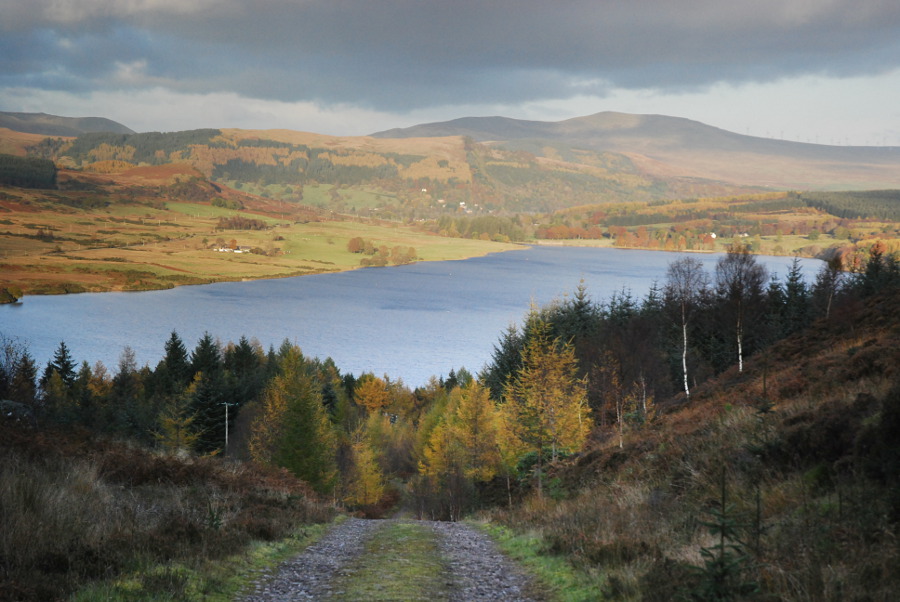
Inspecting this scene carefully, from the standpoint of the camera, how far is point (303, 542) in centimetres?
1047

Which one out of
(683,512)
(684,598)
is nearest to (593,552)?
(683,512)

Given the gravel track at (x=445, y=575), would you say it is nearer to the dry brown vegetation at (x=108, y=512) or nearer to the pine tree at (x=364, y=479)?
the dry brown vegetation at (x=108, y=512)

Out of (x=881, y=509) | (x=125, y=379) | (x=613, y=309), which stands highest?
(x=881, y=509)

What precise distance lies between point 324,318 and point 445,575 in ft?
361

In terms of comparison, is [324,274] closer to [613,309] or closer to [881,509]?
[613,309]

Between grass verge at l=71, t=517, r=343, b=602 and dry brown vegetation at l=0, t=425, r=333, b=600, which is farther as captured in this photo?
dry brown vegetation at l=0, t=425, r=333, b=600

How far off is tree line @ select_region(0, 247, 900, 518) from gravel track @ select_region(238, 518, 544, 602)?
25.9 feet

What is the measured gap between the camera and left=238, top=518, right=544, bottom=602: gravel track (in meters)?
6.95

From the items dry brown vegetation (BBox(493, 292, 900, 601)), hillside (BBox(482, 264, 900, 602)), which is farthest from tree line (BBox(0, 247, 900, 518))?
hillside (BBox(482, 264, 900, 602))

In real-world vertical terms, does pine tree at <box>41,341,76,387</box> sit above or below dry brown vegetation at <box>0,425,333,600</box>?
below

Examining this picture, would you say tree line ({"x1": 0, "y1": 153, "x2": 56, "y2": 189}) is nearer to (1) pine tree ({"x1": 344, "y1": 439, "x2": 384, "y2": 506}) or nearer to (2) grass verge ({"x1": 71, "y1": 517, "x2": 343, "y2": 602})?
(1) pine tree ({"x1": 344, "y1": 439, "x2": 384, "y2": 506})

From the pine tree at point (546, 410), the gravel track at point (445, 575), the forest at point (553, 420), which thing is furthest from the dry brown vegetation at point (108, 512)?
the pine tree at point (546, 410)

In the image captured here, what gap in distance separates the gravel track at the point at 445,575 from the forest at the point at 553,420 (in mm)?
868

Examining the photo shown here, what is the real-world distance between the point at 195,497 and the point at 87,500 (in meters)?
3.09
